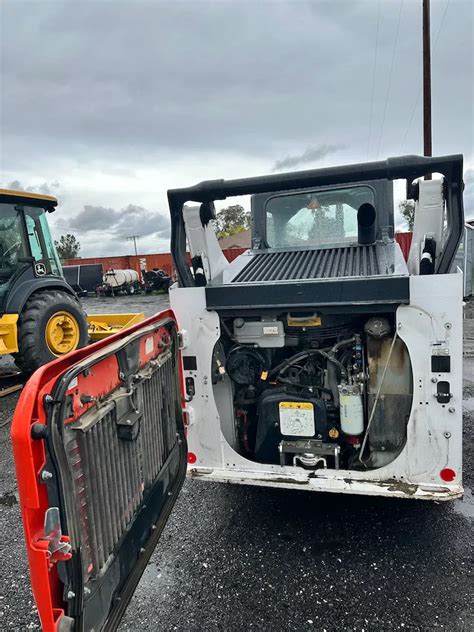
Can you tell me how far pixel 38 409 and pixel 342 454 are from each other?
2082 mm

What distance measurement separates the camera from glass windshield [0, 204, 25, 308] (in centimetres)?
582

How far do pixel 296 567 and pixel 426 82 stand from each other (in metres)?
14.0

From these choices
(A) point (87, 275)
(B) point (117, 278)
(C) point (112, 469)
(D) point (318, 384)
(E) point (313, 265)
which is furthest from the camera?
(A) point (87, 275)

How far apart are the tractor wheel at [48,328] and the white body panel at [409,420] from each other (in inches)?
144

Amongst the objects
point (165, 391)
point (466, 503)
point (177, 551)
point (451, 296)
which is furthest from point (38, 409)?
point (466, 503)

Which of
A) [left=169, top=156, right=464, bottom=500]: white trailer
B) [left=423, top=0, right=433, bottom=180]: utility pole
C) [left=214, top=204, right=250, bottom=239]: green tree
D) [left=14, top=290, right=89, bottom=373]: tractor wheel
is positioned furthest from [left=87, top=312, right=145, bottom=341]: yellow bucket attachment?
[left=214, top=204, right=250, bottom=239]: green tree

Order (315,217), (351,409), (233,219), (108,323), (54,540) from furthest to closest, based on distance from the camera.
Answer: (233,219), (108,323), (315,217), (351,409), (54,540)

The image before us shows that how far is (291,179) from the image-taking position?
243 cm

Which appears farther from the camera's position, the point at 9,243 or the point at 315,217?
the point at 9,243

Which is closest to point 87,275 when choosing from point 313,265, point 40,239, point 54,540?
point 40,239

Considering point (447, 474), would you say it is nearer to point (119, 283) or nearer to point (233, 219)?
point (119, 283)

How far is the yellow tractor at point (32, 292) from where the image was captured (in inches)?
221

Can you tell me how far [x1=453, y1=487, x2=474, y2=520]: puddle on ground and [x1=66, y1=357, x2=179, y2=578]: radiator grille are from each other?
2016 mm

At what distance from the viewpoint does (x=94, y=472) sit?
1654 millimetres
